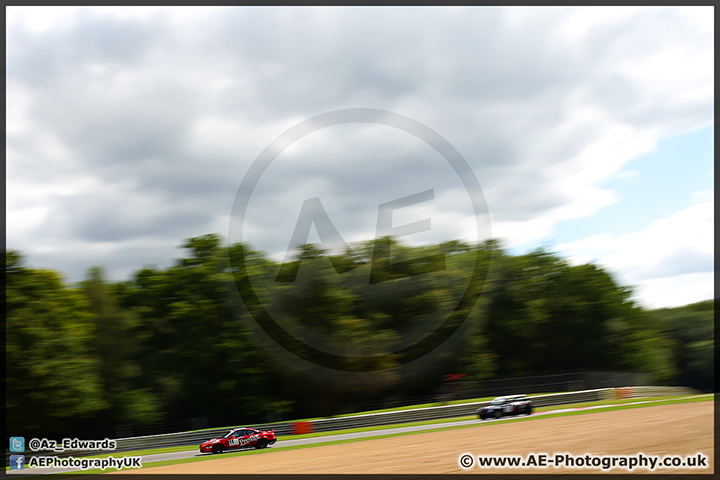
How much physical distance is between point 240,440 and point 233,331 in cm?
1265

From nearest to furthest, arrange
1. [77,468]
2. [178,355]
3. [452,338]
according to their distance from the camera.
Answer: [77,468] < [178,355] < [452,338]

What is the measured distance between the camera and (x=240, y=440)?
2430cm

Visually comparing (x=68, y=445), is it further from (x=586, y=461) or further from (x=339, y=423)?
(x=586, y=461)

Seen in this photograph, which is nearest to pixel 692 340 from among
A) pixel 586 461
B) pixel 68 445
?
pixel 586 461

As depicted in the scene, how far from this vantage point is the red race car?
24.0 metres

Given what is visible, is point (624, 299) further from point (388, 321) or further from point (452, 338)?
point (388, 321)

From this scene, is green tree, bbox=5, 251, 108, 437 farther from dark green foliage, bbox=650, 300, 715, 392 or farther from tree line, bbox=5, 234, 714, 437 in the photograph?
dark green foliage, bbox=650, 300, 715, 392

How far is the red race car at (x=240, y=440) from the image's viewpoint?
24016 mm

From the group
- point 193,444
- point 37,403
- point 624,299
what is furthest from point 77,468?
point 624,299

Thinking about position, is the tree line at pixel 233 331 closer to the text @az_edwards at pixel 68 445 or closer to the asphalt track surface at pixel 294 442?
the text @az_edwards at pixel 68 445

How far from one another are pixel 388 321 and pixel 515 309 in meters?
15.5

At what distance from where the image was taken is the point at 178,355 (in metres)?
36.6

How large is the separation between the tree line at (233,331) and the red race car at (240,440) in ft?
31.0

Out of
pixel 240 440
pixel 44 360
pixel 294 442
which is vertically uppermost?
pixel 44 360
